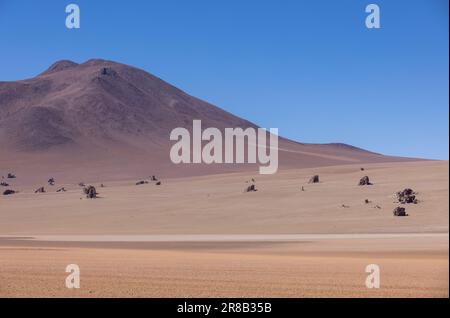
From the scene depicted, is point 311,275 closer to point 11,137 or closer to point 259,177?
point 259,177

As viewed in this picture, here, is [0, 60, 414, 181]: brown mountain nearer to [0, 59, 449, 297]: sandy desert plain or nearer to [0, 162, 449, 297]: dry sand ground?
[0, 59, 449, 297]: sandy desert plain

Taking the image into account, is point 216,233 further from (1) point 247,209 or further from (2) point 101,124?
(2) point 101,124

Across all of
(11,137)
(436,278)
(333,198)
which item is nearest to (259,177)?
(333,198)

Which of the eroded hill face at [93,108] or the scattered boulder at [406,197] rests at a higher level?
the eroded hill face at [93,108]

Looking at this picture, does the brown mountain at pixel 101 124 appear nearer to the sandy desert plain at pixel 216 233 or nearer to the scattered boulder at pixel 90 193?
the sandy desert plain at pixel 216 233

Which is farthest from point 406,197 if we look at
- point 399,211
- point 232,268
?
point 232,268

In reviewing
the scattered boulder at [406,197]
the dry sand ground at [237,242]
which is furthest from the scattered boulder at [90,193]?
the scattered boulder at [406,197]
